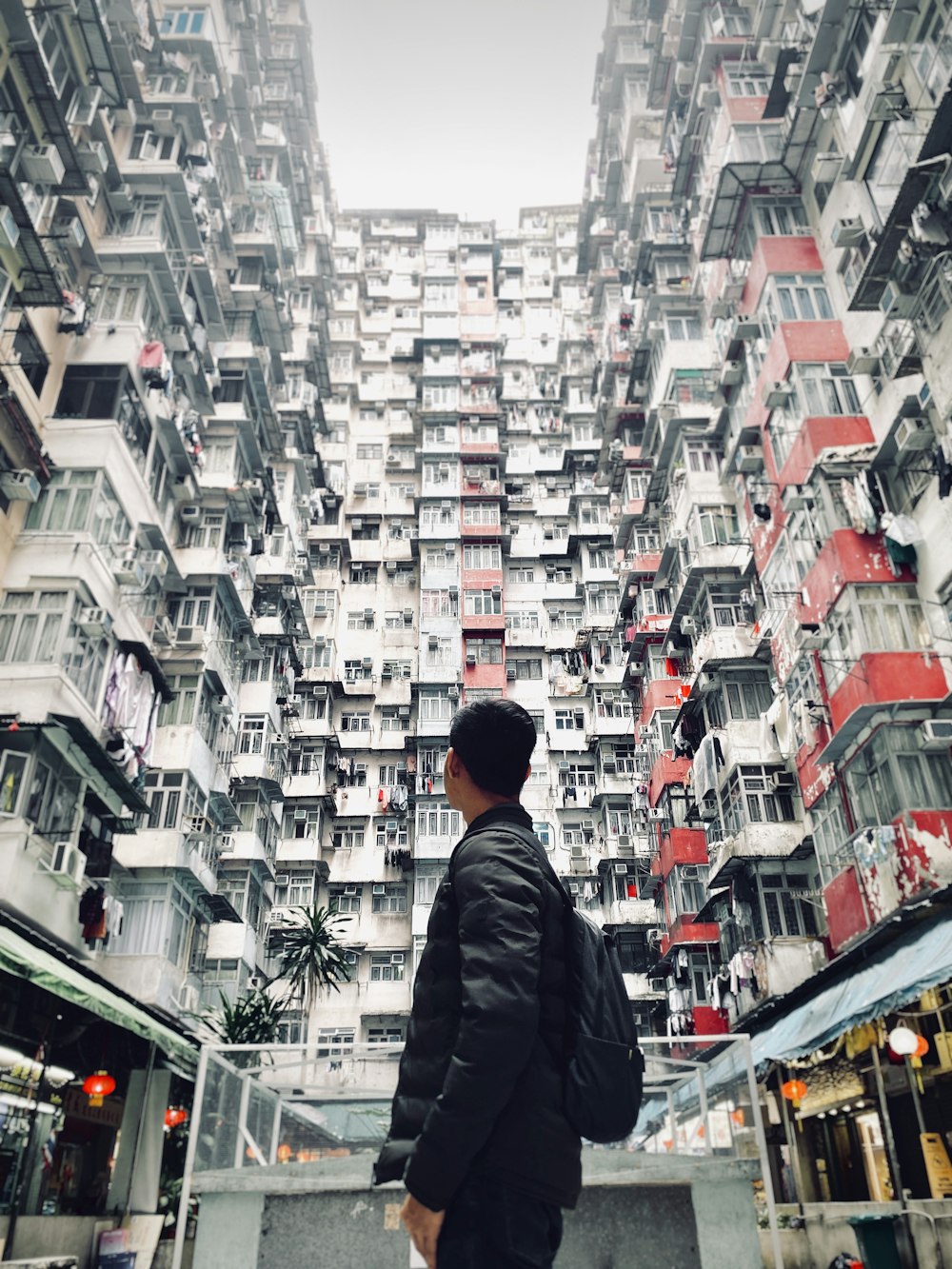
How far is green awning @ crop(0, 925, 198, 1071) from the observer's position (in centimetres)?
1107

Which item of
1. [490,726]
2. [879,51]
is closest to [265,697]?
[879,51]

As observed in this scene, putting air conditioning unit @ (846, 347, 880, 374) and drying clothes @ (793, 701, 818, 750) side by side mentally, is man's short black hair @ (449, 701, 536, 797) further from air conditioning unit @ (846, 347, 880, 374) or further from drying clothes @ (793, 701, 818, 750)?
air conditioning unit @ (846, 347, 880, 374)

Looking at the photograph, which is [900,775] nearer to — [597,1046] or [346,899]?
[597,1046]

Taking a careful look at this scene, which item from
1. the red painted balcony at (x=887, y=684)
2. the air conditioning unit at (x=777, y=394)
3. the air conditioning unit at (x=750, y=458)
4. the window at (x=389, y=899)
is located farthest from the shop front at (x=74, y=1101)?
the air conditioning unit at (x=750, y=458)

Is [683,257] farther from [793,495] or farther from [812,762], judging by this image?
[812,762]

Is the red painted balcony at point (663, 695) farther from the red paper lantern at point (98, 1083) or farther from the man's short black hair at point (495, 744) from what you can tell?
the man's short black hair at point (495, 744)

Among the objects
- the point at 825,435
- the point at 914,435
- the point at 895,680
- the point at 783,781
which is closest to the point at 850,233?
the point at 825,435

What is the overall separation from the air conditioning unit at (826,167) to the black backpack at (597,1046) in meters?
23.9

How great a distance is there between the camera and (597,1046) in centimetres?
269

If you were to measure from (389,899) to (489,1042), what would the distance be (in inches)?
1429

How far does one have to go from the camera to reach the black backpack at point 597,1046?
2.62 metres

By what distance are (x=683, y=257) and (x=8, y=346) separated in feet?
76.1

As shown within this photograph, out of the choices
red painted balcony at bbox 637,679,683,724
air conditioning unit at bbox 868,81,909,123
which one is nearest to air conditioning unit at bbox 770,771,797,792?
red painted balcony at bbox 637,679,683,724

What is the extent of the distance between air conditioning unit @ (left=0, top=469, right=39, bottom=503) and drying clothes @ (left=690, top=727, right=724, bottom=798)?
17033 mm
